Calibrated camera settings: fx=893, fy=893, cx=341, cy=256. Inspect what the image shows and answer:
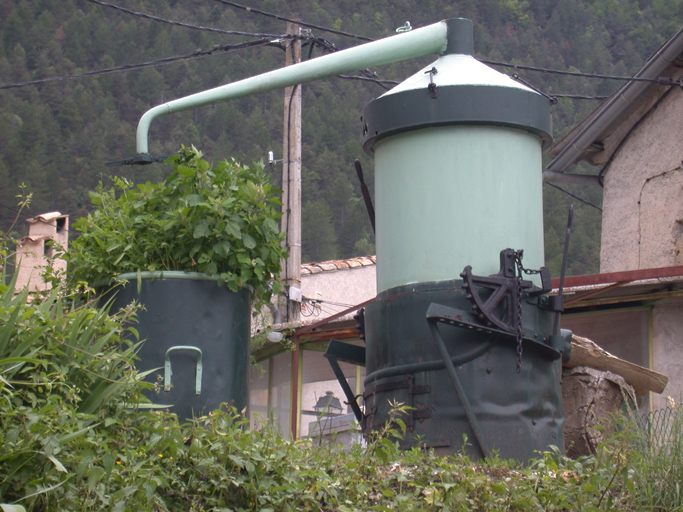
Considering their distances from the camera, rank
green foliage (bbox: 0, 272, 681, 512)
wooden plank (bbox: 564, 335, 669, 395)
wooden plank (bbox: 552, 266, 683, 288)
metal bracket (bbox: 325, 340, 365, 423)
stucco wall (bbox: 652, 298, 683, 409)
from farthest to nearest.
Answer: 1. stucco wall (bbox: 652, 298, 683, 409)
2. wooden plank (bbox: 552, 266, 683, 288)
3. wooden plank (bbox: 564, 335, 669, 395)
4. metal bracket (bbox: 325, 340, 365, 423)
5. green foliage (bbox: 0, 272, 681, 512)

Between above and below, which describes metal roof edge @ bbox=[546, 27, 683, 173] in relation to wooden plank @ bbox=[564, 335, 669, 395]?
above

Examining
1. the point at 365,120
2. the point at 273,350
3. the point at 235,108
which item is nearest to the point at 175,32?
the point at 235,108

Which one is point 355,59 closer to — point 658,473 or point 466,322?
point 466,322

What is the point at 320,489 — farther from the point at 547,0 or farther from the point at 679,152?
the point at 547,0

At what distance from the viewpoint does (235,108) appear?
180ft

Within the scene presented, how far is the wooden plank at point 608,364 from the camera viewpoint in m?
6.00

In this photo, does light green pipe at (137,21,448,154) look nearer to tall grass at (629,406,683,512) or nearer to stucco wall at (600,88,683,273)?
tall grass at (629,406,683,512)

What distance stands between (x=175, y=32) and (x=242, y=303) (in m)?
62.3

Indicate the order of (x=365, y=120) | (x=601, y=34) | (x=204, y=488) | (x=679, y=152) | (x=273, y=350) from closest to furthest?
(x=204, y=488), (x=365, y=120), (x=679, y=152), (x=273, y=350), (x=601, y=34)

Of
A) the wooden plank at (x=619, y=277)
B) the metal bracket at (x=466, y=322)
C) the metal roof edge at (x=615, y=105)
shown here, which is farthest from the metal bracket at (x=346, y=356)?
the metal roof edge at (x=615, y=105)

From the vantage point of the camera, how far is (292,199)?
14789mm

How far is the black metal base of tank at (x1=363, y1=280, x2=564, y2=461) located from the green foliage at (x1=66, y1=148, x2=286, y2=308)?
2.75 ft

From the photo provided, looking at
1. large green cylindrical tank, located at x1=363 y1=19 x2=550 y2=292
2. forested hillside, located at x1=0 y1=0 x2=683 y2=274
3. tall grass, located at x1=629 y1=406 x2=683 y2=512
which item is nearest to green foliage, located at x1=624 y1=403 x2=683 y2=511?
tall grass, located at x1=629 y1=406 x2=683 y2=512

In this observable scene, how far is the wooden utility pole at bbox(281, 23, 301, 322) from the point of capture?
1454 cm
